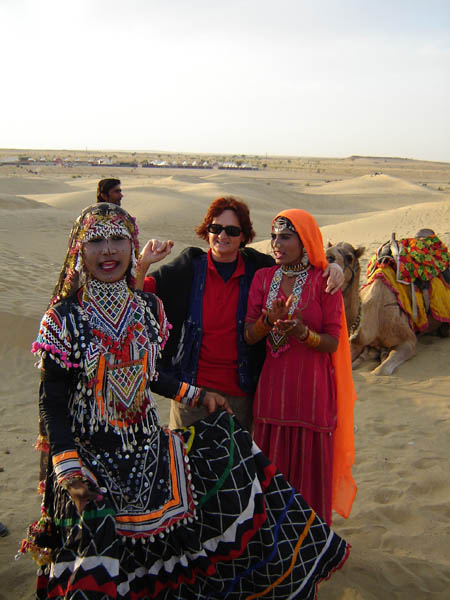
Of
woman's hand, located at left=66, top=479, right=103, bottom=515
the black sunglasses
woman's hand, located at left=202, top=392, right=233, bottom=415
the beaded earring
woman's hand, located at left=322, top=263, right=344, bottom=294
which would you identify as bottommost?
woman's hand, located at left=66, top=479, right=103, bottom=515

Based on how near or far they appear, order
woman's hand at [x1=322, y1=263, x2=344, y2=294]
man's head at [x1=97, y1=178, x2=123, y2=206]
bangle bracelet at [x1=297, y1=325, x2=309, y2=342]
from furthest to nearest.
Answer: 1. man's head at [x1=97, y1=178, x2=123, y2=206]
2. woman's hand at [x1=322, y1=263, x2=344, y2=294]
3. bangle bracelet at [x1=297, y1=325, x2=309, y2=342]

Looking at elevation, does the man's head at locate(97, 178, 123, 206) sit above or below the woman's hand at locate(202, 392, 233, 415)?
above

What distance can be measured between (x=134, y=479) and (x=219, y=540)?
44 cm

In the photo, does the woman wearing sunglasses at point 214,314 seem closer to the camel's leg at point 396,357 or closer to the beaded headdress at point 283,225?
the beaded headdress at point 283,225

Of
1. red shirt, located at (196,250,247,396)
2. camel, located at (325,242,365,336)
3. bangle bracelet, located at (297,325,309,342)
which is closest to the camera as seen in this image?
bangle bracelet, located at (297,325,309,342)

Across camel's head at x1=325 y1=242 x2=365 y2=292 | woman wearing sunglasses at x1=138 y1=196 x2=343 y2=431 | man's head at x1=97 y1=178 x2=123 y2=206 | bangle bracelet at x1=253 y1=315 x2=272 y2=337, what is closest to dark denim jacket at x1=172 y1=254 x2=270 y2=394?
woman wearing sunglasses at x1=138 y1=196 x2=343 y2=431

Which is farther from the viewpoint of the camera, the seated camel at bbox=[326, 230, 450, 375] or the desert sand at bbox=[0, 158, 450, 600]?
the seated camel at bbox=[326, 230, 450, 375]

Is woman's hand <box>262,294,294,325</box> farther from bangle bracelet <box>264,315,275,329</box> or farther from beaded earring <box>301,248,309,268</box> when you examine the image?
beaded earring <box>301,248,309,268</box>

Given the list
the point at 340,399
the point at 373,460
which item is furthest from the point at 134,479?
the point at 373,460

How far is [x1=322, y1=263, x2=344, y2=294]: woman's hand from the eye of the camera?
10.5 feet

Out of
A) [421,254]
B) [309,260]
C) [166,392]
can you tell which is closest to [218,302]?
[309,260]

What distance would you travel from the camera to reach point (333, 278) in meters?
3.20

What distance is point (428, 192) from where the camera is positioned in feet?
123

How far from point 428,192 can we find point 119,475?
38.6 metres
